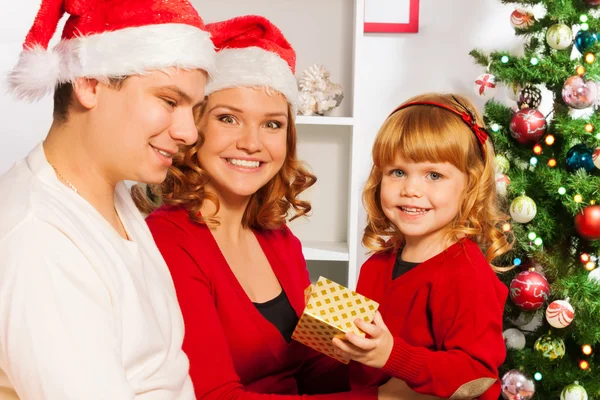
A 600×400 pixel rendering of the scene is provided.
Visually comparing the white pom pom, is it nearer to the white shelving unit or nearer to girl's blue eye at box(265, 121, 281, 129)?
girl's blue eye at box(265, 121, 281, 129)

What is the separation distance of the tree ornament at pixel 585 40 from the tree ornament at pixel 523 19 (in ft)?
0.61

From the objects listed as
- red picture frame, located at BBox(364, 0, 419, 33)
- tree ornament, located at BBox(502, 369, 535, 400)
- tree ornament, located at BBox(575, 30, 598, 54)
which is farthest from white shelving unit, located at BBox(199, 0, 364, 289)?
tree ornament, located at BBox(575, 30, 598, 54)

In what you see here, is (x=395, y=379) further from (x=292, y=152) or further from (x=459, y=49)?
(x=459, y=49)

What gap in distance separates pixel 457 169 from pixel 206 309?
705 mm

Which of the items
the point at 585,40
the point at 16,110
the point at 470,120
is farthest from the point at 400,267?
the point at 16,110

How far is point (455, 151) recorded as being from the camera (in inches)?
69.0

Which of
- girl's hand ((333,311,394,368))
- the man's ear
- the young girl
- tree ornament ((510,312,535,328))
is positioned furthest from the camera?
tree ornament ((510,312,535,328))

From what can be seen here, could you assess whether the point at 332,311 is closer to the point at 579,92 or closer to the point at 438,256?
the point at 438,256

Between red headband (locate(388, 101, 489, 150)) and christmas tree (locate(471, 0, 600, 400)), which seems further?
christmas tree (locate(471, 0, 600, 400))

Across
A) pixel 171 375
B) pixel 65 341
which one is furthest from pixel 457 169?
pixel 65 341

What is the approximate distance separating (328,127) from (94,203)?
1769mm

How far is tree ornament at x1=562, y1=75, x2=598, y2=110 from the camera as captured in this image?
→ 8.22 feet

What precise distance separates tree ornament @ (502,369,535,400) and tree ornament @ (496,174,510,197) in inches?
27.0

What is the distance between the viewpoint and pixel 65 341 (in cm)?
105
